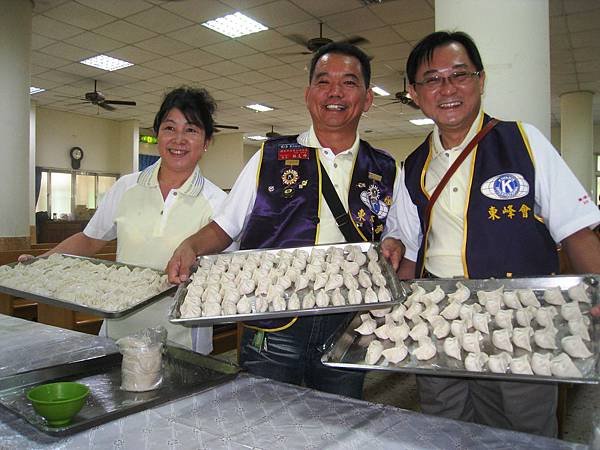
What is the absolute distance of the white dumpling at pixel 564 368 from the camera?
1080 mm

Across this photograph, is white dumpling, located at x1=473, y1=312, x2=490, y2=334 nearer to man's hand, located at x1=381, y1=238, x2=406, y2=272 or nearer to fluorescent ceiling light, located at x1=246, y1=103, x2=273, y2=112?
man's hand, located at x1=381, y1=238, x2=406, y2=272

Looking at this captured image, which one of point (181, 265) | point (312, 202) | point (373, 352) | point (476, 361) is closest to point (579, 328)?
point (476, 361)

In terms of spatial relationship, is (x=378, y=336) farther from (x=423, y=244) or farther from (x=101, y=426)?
(x=101, y=426)

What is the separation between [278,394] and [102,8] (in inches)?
238

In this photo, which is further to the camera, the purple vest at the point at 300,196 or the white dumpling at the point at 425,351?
the purple vest at the point at 300,196

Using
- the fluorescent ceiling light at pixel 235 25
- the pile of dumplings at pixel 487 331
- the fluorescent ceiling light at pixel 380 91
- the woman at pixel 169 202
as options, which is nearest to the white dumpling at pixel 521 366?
the pile of dumplings at pixel 487 331

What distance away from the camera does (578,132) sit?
9680 millimetres

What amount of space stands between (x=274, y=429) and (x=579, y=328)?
0.80 meters

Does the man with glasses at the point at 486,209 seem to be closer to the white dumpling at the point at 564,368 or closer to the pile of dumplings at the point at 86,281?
the white dumpling at the point at 564,368

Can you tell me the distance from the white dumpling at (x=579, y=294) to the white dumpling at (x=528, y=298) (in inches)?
3.6

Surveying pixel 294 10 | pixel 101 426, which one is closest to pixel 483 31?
pixel 101 426

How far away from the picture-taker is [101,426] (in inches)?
43.3

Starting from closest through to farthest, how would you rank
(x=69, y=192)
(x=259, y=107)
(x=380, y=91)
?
(x=380, y=91) → (x=259, y=107) → (x=69, y=192)

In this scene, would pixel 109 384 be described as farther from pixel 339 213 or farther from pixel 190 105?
pixel 190 105
